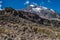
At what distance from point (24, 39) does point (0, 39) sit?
15.4 feet

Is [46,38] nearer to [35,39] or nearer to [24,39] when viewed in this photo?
[35,39]

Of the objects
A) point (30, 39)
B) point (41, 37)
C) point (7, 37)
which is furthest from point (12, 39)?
point (41, 37)

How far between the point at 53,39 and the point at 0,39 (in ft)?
33.6

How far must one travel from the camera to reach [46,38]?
3578cm

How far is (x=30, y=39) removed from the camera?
1358 inches

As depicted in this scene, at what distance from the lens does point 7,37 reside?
32438 mm

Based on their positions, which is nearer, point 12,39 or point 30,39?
point 12,39

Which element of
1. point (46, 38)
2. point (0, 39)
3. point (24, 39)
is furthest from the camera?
point (46, 38)

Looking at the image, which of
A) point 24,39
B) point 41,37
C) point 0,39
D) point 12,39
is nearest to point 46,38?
point 41,37

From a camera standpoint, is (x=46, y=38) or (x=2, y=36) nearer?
(x=2, y=36)

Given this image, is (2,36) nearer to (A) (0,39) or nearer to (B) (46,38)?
(A) (0,39)

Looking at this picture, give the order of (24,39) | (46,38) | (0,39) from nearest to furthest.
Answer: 1. (0,39)
2. (24,39)
3. (46,38)

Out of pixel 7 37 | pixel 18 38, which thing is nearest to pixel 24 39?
pixel 18 38

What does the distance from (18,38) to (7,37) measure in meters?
2.12
